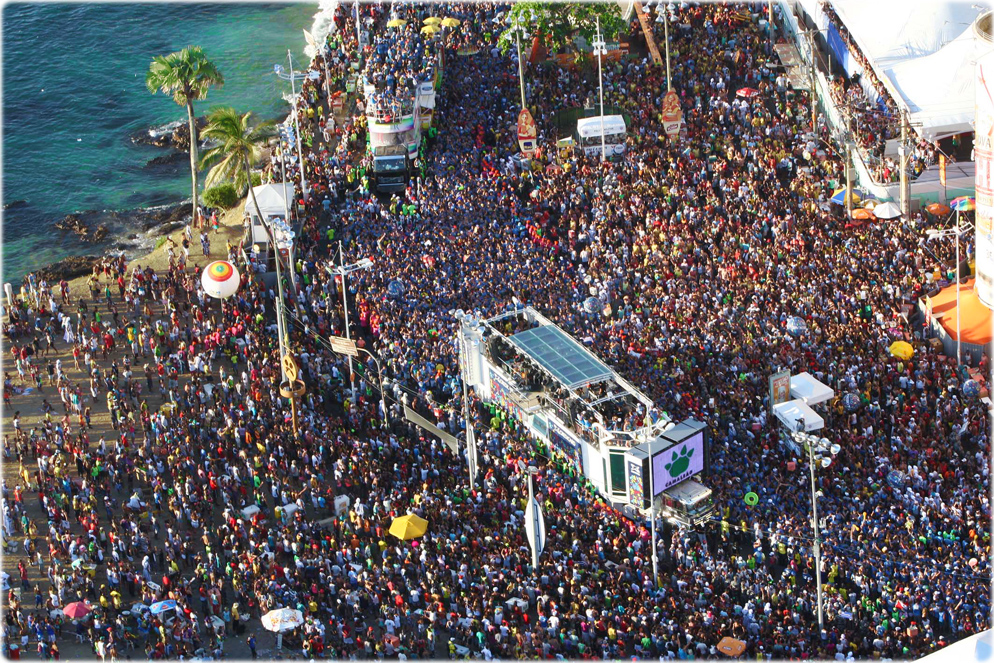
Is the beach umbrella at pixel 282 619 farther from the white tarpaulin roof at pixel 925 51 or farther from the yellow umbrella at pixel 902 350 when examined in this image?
the white tarpaulin roof at pixel 925 51

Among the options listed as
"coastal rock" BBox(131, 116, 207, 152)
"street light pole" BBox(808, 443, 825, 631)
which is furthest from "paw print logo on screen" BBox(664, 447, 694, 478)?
"coastal rock" BBox(131, 116, 207, 152)

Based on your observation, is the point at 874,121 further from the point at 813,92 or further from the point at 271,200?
the point at 271,200

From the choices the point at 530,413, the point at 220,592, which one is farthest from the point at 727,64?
the point at 220,592

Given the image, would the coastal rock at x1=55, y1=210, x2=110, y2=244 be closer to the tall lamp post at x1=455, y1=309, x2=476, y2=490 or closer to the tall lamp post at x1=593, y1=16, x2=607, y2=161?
the tall lamp post at x1=593, y1=16, x2=607, y2=161

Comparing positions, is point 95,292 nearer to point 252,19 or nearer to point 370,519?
point 370,519

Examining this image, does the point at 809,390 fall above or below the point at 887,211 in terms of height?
below

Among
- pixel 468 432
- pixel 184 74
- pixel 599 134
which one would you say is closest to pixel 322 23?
pixel 184 74

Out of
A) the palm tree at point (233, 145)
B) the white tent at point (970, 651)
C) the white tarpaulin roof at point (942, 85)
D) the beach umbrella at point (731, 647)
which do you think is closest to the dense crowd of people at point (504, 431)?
the beach umbrella at point (731, 647)
